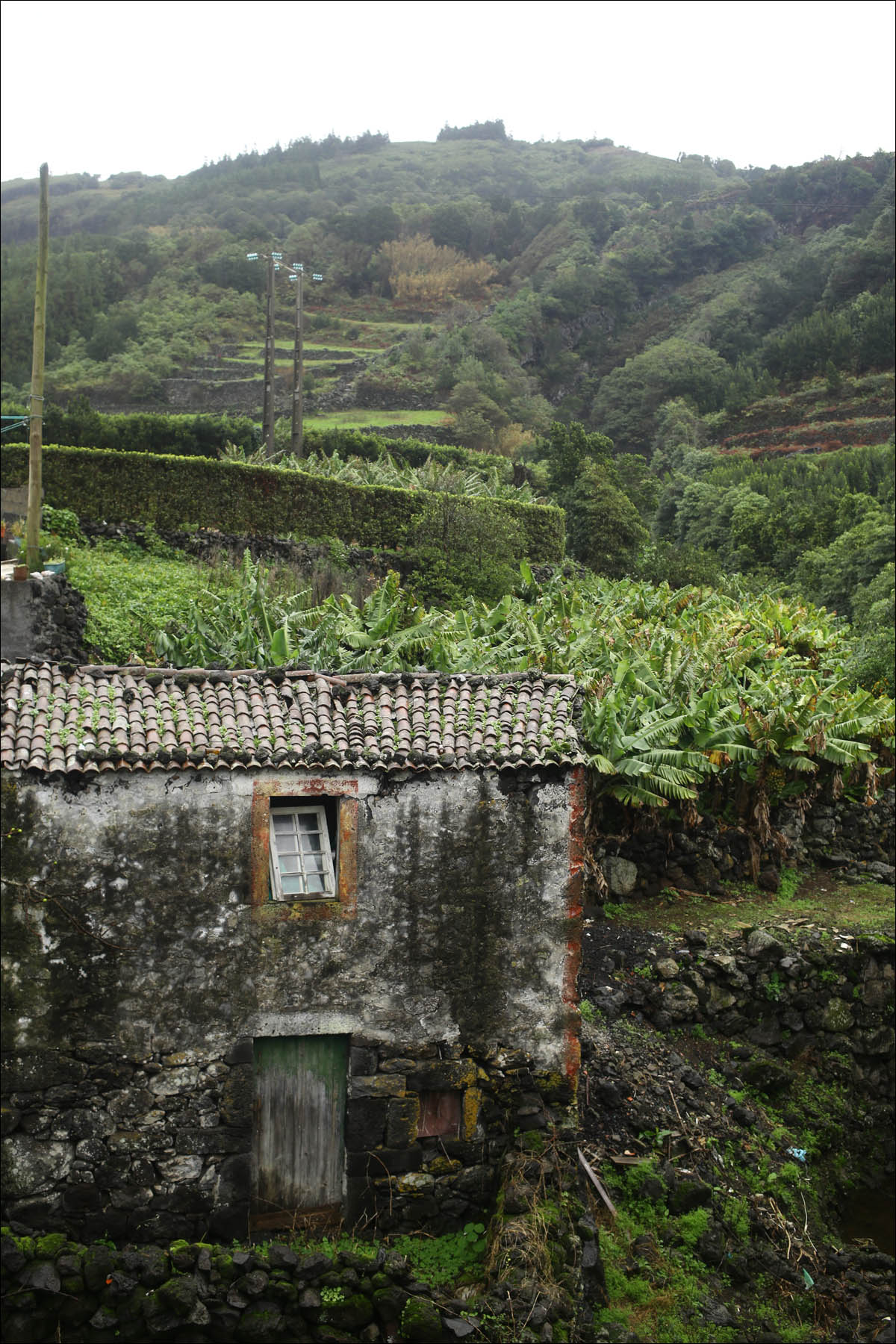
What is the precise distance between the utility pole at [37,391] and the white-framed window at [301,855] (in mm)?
8064

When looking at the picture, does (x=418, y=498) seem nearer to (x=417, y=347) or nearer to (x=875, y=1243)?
(x=875, y=1243)

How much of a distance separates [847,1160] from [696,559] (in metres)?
20.8

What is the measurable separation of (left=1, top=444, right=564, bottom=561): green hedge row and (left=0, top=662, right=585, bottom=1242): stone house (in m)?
14.7

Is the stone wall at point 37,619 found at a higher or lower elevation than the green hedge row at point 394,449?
lower

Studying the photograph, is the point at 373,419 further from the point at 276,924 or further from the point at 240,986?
the point at 240,986

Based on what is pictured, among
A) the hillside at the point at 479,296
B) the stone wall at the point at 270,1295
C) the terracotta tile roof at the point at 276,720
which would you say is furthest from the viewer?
the hillside at the point at 479,296

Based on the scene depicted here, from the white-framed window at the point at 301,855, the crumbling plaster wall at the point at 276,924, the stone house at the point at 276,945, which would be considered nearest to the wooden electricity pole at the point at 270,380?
the stone house at the point at 276,945

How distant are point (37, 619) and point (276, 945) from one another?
861cm

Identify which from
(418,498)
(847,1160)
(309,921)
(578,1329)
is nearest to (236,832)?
(309,921)

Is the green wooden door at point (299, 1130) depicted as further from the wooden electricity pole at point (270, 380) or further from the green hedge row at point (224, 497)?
the wooden electricity pole at point (270, 380)

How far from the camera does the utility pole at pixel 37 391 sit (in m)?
15.2

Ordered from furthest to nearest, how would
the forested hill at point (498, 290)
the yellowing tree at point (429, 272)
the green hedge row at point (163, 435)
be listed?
the yellowing tree at point (429, 272), the forested hill at point (498, 290), the green hedge row at point (163, 435)

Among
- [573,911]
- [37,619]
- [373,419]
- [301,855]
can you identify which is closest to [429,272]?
[373,419]

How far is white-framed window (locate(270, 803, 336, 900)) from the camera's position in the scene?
9891mm
